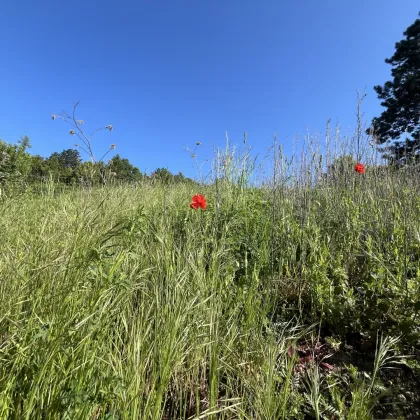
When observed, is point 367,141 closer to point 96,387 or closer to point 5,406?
point 96,387

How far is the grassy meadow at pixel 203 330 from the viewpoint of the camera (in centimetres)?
80

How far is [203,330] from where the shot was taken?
1162 millimetres

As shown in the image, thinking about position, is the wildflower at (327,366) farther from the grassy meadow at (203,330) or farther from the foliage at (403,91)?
the foliage at (403,91)

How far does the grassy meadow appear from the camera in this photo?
2.63 ft

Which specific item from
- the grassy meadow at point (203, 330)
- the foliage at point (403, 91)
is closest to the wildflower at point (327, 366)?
Result: the grassy meadow at point (203, 330)

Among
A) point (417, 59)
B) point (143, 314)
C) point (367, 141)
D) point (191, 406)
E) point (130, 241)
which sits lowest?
point (191, 406)

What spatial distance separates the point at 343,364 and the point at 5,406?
51.1 inches

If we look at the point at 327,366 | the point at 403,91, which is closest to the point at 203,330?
the point at 327,366

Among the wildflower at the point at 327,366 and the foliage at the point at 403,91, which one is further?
the foliage at the point at 403,91

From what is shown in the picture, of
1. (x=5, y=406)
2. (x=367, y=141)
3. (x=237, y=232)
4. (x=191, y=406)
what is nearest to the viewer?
(x=5, y=406)

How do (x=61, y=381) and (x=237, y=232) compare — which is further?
(x=237, y=232)

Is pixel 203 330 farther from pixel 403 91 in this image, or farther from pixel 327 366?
pixel 403 91

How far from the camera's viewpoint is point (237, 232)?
2135 millimetres

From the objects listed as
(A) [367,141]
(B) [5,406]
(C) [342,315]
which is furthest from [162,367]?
(A) [367,141]
